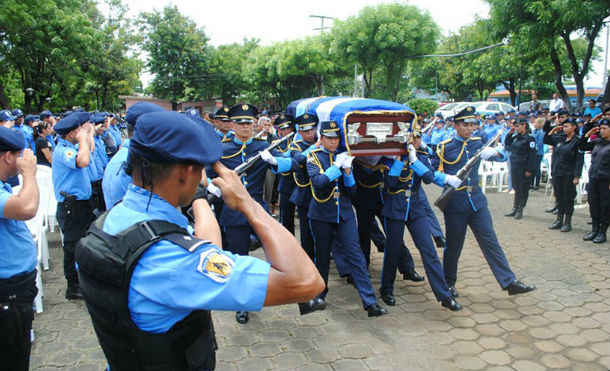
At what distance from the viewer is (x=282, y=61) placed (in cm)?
2731

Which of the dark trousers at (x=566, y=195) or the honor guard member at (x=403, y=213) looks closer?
the honor guard member at (x=403, y=213)

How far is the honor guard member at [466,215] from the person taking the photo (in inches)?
183

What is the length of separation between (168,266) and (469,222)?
415 centimetres

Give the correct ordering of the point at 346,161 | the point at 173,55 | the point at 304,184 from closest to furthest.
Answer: the point at 346,161
the point at 304,184
the point at 173,55

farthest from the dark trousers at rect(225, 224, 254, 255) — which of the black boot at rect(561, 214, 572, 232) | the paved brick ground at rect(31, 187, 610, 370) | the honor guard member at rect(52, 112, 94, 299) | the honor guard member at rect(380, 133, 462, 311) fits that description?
the black boot at rect(561, 214, 572, 232)

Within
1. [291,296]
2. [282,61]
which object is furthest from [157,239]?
[282,61]

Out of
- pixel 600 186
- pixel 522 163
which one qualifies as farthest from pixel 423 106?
pixel 600 186

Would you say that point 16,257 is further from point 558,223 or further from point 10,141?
point 558,223

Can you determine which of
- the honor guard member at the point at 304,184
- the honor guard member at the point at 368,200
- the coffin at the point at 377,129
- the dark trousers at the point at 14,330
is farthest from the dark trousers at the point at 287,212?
the dark trousers at the point at 14,330

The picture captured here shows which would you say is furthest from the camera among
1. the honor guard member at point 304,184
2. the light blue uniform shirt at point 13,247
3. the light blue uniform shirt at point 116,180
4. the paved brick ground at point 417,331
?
the honor guard member at point 304,184

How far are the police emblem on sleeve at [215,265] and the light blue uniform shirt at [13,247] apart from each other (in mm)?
1825

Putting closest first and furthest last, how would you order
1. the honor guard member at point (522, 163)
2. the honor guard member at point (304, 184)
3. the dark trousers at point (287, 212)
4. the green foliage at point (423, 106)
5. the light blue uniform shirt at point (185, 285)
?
the light blue uniform shirt at point (185, 285) < the honor guard member at point (304, 184) < the dark trousers at point (287, 212) < the honor guard member at point (522, 163) < the green foliage at point (423, 106)

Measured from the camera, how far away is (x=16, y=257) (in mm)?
2627

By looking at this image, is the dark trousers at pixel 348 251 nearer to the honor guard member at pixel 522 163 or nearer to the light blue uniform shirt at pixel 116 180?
the light blue uniform shirt at pixel 116 180
